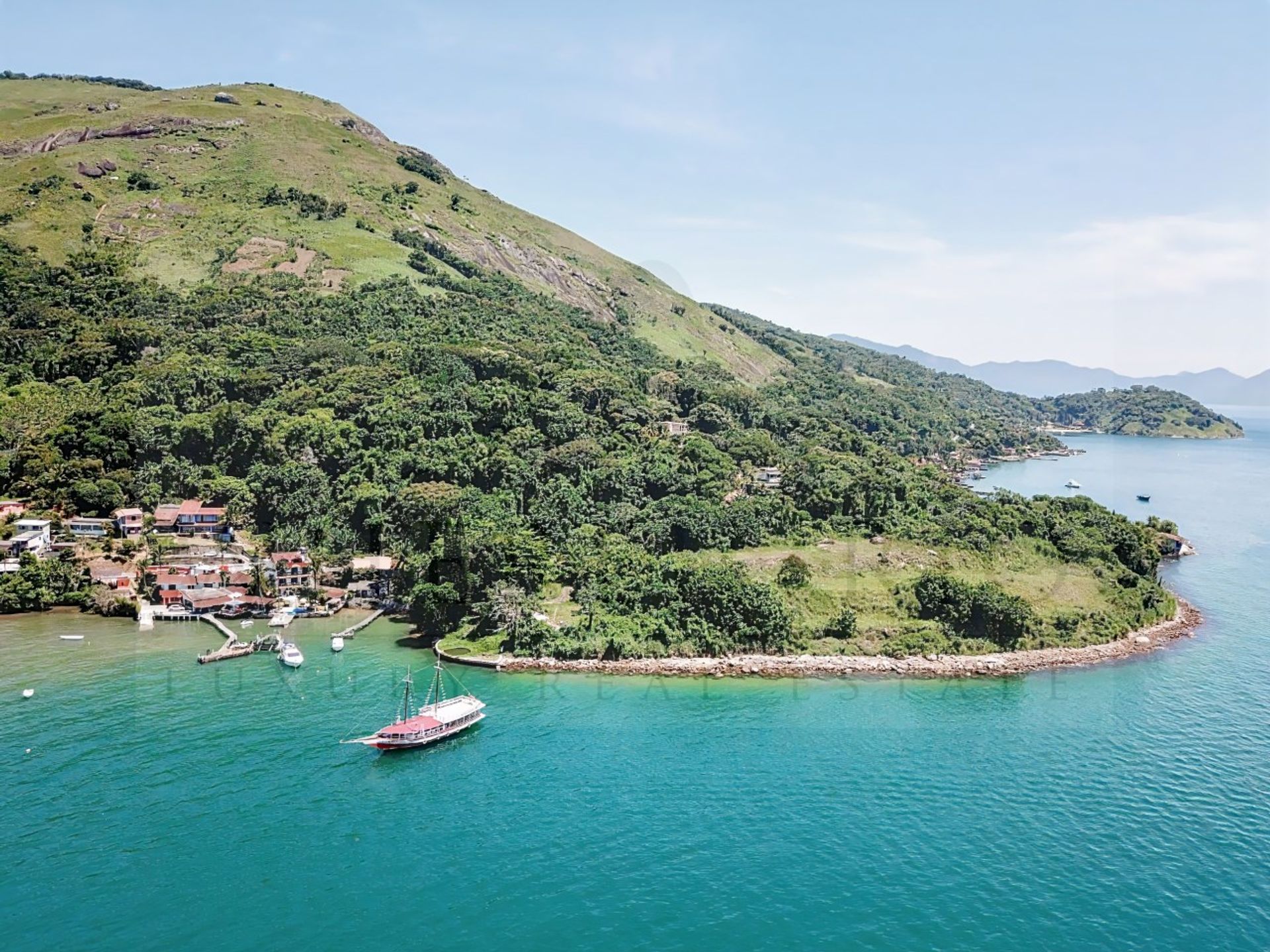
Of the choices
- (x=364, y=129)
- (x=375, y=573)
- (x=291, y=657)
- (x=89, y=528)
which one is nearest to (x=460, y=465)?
(x=375, y=573)

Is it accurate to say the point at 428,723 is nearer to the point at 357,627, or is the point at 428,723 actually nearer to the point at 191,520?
the point at 357,627

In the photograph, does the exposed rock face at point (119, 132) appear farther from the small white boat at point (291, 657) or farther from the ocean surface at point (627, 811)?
the small white boat at point (291, 657)

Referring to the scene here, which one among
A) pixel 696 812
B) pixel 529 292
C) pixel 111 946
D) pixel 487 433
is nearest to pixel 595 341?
pixel 529 292

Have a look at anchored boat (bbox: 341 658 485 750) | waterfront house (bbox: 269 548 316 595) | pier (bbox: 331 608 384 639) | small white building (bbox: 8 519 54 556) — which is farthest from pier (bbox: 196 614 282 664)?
small white building (bbox: 8 519 54 556)

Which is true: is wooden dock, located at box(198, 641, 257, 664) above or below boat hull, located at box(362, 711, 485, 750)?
above

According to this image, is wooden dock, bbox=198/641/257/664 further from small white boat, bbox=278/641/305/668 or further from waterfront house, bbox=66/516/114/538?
waterfront house, bbox=66/516/114/538

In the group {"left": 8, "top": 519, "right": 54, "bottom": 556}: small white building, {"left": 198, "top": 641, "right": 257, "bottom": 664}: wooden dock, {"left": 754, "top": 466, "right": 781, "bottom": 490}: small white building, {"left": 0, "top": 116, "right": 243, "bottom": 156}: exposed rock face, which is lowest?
{"left": 198, "top": 641, "right": 257, "bottom": 664}: wooden dock

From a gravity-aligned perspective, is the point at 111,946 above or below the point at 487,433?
below

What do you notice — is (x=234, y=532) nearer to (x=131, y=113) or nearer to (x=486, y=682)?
(x=486, y=682)
